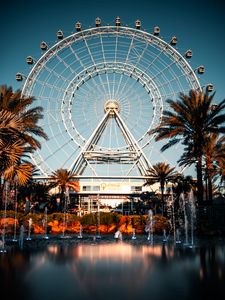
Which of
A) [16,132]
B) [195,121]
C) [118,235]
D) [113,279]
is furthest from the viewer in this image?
[195,121]

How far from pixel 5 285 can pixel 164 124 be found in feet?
55.0

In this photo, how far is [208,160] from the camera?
22406 millimetres

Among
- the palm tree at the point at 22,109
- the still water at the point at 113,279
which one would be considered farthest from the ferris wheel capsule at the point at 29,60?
the still water at the point at 113,279

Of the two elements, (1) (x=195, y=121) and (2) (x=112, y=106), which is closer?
(1) (x=195, y=121)

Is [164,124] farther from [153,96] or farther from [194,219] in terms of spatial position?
[153,96]

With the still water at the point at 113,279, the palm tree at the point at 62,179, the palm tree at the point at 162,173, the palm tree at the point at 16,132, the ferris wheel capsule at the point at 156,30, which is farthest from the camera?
the ferris wheel capsule at the point at 156,30

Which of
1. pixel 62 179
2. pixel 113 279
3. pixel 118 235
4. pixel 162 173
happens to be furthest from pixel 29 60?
pixel 113 279

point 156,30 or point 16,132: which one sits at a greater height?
point 156,30

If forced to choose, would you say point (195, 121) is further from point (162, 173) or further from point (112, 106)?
point (112, 106)

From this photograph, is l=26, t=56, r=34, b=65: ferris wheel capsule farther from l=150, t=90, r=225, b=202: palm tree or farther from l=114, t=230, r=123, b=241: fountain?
l=114, t=230, r=123, b=241: fountain

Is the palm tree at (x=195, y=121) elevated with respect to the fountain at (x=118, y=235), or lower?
elevated

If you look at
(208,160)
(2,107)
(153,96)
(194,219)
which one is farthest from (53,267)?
(153,96)

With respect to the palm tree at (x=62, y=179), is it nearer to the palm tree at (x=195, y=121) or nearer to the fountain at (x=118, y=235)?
the palm tree at (x=195, y=121)

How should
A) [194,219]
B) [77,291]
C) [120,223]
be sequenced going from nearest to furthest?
[77,291] < [194,219] < [120,223]
